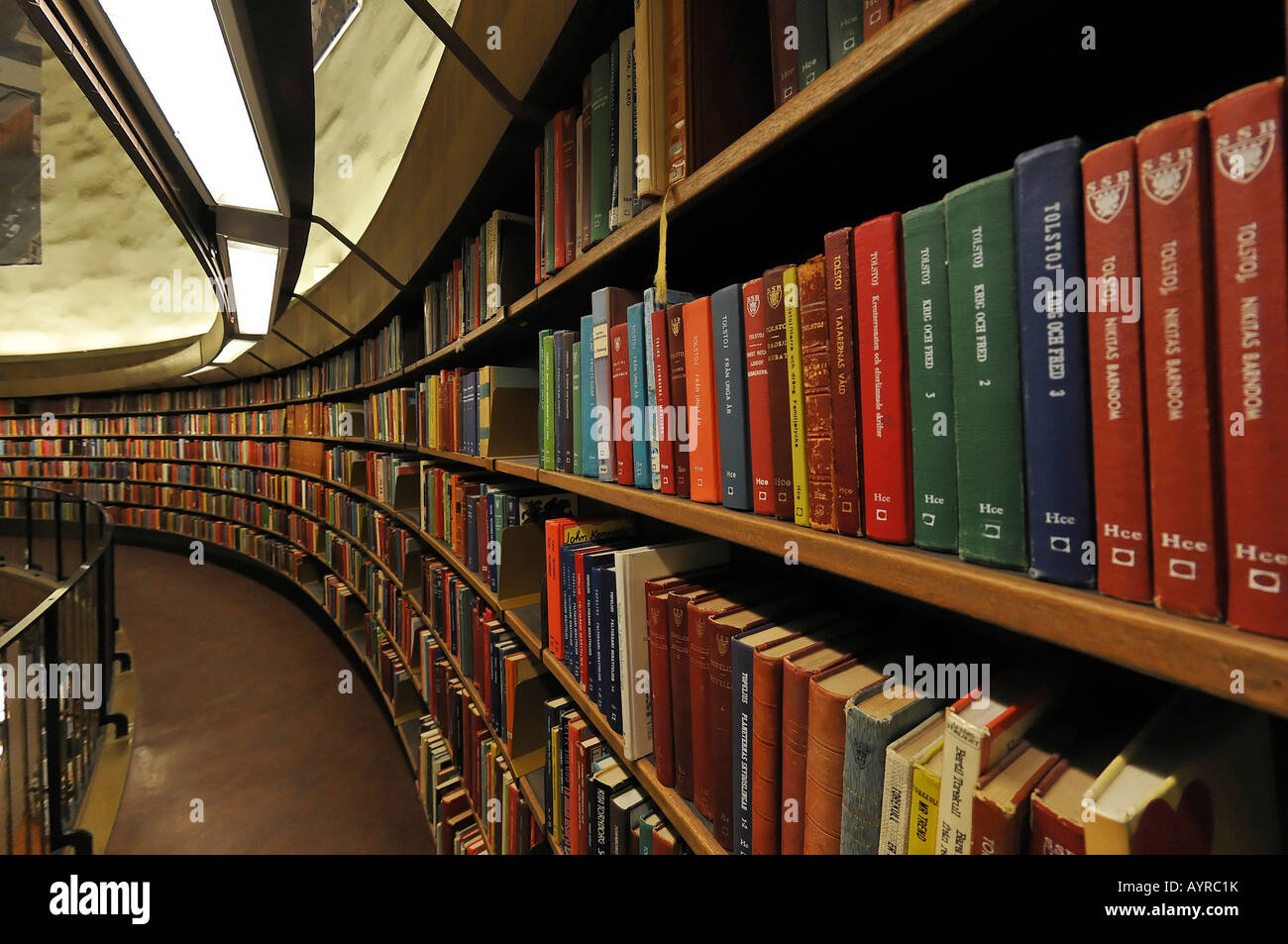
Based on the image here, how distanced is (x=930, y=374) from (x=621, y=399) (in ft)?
1.61

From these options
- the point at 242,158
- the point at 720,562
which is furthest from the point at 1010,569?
the point at 242,158

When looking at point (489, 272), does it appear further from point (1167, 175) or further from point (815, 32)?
point (1167, 175)

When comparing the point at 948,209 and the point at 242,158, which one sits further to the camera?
the point at 242,158

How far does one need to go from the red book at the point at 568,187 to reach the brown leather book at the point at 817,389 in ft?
1.85

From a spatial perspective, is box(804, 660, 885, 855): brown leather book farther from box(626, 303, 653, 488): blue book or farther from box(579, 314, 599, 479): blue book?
box(579, 314, 599, 479): blue book

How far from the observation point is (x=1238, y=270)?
0.28 meters

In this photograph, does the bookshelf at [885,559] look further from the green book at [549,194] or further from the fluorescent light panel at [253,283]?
the fluorescent light panel at [253,283]

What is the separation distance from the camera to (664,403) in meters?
0.74

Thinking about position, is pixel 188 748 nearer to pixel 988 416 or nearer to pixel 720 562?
pixel 720 562

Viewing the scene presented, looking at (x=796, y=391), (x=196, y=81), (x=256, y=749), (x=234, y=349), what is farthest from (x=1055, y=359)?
(x=234, y=349)

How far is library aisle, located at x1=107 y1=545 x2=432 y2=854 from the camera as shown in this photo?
2.15 meters

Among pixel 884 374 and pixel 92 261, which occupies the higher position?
pixel 92 261

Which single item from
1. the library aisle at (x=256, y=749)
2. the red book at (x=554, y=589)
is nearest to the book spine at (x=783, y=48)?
the red book at (x=554, y=589)
